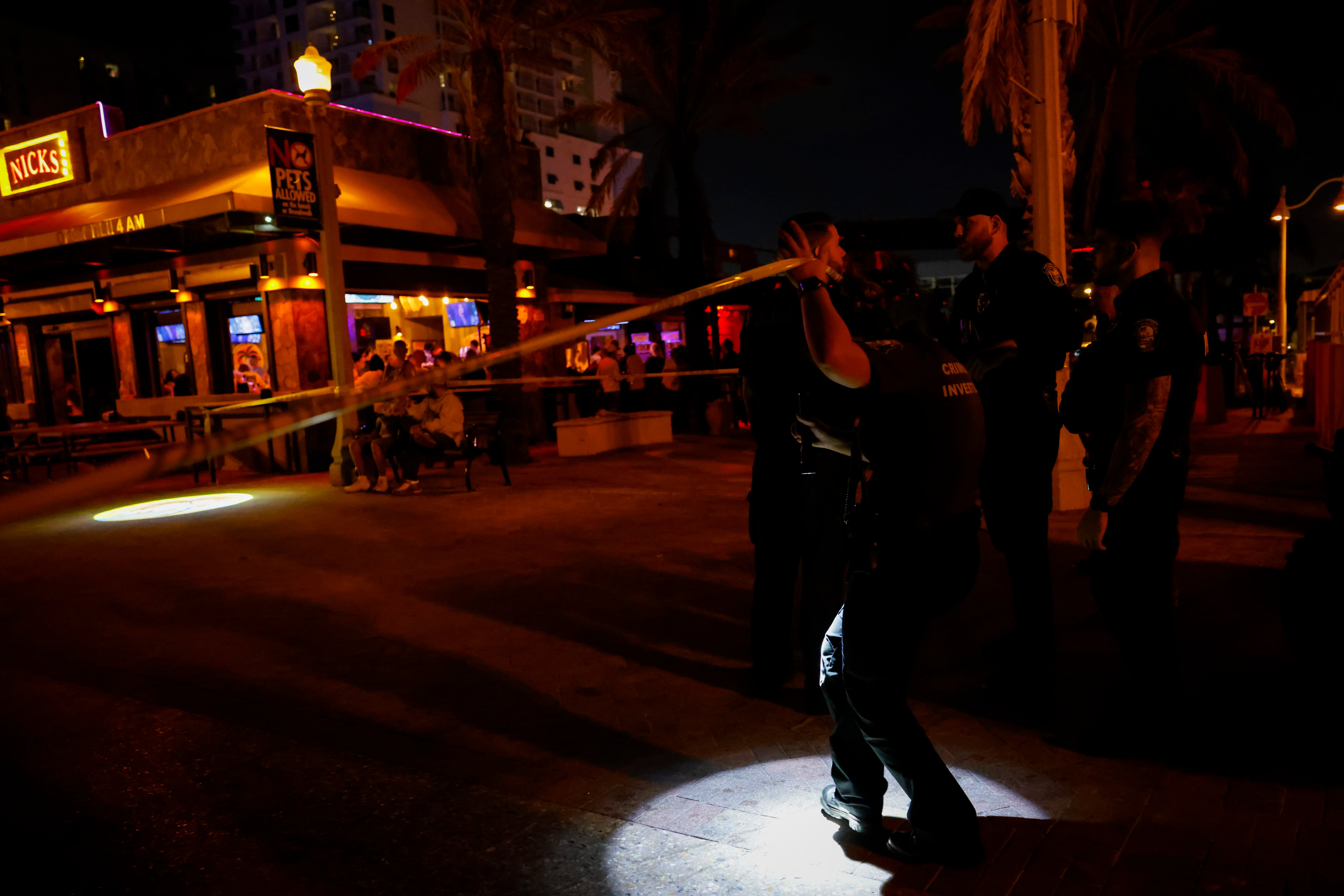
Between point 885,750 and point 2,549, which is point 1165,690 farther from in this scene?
point 2,549

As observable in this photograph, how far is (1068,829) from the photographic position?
2676 mm

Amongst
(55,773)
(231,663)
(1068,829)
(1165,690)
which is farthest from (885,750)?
(231,663)

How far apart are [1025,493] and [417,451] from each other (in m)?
8.18

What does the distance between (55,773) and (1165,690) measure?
416 centimetres

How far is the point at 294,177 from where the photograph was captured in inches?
416

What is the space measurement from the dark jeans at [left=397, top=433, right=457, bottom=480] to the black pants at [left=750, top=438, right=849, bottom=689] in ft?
22.8

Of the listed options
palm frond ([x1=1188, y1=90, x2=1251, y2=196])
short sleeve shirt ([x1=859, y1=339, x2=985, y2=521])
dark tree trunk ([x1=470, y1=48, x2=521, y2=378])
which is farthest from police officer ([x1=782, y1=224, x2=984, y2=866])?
palm frond ([x1=1188, y1=90, x2=1251, y2=196])

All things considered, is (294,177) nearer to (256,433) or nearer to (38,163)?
(256,433)

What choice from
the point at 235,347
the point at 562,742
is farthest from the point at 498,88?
the point at 562,742

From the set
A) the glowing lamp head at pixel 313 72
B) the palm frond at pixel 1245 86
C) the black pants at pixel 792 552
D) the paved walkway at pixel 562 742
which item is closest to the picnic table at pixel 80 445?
the glowing lamp head at pixel 313 72

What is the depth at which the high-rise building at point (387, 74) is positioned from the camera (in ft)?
260

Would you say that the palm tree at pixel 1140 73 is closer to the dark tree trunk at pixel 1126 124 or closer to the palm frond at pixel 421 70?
the dark tree trunk at pixel 1126 124

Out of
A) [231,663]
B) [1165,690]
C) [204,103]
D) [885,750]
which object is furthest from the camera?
[204,103]

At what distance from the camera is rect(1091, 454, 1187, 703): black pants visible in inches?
122
